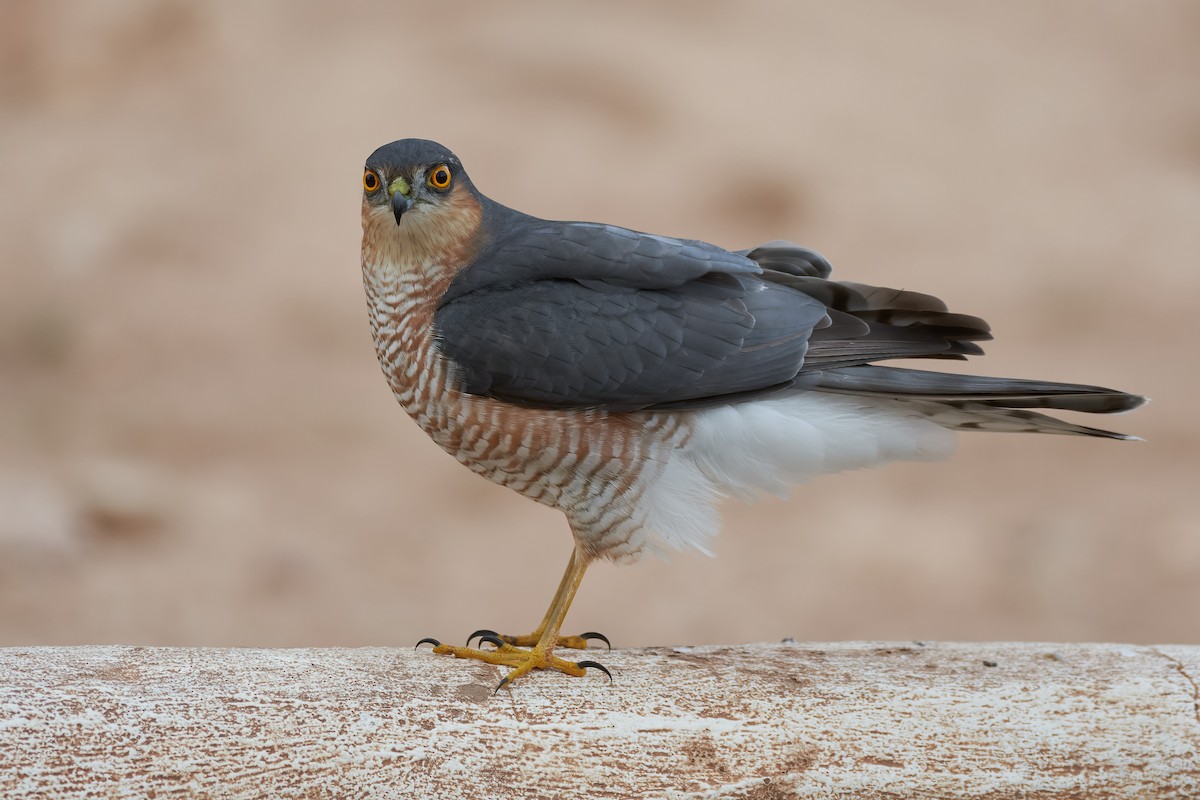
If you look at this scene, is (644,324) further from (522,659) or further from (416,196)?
(522,659)

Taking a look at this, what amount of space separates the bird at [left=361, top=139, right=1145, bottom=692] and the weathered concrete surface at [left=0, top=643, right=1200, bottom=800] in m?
0.29

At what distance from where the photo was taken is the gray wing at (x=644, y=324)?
3756 millimetres

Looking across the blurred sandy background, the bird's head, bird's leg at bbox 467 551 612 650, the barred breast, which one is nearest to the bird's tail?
the barred breast

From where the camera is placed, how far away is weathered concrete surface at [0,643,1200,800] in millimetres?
→ 3143

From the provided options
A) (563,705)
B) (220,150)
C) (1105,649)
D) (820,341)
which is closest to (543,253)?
(820,341)

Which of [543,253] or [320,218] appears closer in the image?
[543,253]

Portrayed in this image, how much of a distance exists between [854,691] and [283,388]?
285 inches

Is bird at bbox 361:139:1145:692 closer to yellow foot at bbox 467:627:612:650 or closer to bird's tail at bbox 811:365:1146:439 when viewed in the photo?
bird's tail at bbox 811:365:1146:439

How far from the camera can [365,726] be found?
3297mm

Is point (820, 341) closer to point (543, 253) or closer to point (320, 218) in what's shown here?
point (543, 253)

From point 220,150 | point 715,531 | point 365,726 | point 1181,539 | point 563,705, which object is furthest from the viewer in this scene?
point 220,150

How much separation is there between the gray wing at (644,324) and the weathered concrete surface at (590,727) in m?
0.86

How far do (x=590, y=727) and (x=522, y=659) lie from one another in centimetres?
46

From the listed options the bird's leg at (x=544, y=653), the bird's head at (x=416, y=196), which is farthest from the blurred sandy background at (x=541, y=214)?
the bird's head at (x=416, y=196)
